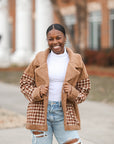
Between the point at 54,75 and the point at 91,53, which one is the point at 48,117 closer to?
the point at 54,75

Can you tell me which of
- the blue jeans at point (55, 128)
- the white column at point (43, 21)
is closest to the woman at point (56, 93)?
the blue jeans at point (55, 128)

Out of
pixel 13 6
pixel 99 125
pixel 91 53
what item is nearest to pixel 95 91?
pixel 99 125

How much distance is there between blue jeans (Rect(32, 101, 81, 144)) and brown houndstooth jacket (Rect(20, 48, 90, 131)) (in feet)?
0.18

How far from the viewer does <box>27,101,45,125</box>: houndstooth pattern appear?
337 centimetres

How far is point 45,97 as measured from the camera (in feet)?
10.9

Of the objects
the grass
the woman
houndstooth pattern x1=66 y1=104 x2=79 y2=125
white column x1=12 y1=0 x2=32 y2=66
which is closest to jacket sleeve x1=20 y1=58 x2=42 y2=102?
the woman

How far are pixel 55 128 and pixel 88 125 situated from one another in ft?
12.1

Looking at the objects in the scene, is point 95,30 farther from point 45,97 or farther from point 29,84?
point 45,97

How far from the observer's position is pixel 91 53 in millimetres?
19719

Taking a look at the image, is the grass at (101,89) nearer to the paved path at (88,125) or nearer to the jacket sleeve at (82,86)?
the paved path at (88,125)


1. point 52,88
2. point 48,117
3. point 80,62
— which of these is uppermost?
point 80,62

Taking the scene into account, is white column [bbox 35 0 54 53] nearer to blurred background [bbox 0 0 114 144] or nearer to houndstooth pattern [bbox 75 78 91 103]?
blurred background [bbox 0 0 114 144]

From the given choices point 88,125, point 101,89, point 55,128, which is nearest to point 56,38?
point 55,128

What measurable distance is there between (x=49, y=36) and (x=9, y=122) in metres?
4.30
